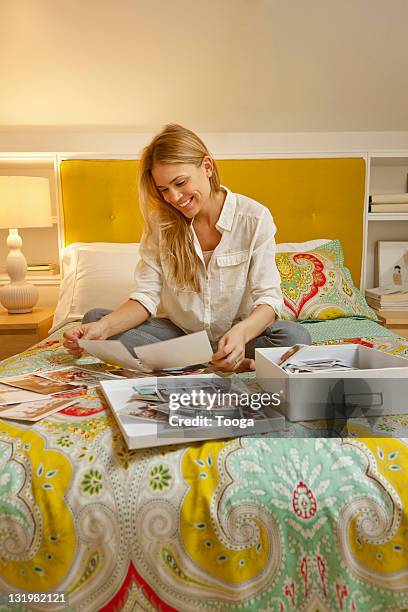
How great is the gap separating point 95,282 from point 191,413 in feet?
5.51

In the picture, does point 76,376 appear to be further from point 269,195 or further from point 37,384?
point 269,195

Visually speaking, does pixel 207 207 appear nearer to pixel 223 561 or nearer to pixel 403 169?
pixel 223 561

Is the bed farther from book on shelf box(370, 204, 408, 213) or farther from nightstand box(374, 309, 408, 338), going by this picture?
book on shelf box(370, 204, 408, 213)

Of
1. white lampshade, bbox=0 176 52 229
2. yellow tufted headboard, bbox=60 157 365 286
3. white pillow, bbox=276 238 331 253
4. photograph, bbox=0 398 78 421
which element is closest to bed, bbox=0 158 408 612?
photograph, bbox=0 398 78 421

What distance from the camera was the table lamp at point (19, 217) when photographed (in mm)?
2656

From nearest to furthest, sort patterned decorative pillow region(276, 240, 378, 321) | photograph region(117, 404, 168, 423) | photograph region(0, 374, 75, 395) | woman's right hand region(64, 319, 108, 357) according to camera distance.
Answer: photograph region(117, 404, 168, 423), photograph region(0, 374, 75, 395), woman's right hand region(64, 319, 108, 357), patterned decorative pillow region(276, 240, 378, 321)

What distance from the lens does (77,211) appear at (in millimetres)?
2951

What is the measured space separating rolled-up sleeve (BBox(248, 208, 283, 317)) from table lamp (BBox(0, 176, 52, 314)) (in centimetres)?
138

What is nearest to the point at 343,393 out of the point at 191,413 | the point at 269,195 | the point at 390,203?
the point at 191,413

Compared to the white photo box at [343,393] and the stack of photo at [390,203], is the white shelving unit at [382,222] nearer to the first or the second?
the stack of photo at [390,203]

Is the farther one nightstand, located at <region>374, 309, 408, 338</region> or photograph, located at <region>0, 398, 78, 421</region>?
nightstand, located at <region>374, 309, 408, 338</region>

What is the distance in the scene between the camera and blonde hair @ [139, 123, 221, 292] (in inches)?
68.0

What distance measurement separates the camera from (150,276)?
1880mm

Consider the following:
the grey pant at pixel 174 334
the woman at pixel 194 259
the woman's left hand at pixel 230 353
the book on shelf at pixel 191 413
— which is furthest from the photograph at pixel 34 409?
the grey pant at pixel 174 334
